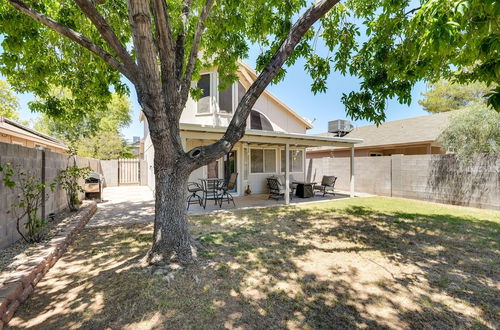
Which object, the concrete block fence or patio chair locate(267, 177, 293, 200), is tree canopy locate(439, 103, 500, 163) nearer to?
patio chair locate(267, 177, 293, 200)

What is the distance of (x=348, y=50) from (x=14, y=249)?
7.99m

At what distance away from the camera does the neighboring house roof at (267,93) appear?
37.8 feet

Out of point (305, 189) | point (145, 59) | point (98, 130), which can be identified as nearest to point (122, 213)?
point (145, 59)

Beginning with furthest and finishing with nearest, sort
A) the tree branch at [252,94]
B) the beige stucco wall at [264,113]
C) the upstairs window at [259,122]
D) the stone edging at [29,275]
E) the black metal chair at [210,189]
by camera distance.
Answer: the upstairs window at [259,122]
the beige stucco wall at [264,113]
the black metal chair at [210,189]
the tree branch at [252,94]
the stone edging at [29,275]

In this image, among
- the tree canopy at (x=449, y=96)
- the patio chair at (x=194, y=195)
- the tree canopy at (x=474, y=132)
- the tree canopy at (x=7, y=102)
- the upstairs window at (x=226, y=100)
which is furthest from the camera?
the tree canopy at (x=7, y=102)

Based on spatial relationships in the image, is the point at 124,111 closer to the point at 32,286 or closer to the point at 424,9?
the point at 32,286

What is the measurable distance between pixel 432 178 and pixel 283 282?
381 inches

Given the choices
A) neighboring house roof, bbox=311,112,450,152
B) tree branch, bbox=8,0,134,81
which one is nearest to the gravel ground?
tree branch, bbox=8,0,134,81

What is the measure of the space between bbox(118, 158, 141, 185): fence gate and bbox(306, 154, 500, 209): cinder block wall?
1472 cm

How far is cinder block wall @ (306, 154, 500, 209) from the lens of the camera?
26.0 feet

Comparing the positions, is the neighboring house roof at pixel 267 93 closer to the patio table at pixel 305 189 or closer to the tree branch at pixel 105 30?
the patio table at pixel 305 189

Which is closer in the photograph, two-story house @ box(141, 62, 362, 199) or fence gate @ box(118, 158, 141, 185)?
two-story house @ box(141, 62, 362, 199)

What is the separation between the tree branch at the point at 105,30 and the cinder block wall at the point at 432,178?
11.3m

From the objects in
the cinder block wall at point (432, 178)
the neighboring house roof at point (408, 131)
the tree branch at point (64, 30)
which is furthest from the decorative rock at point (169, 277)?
the neighboring house roof at point (408, 131)
